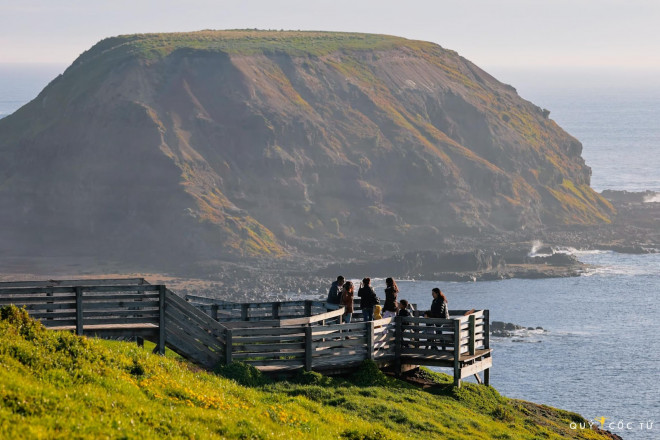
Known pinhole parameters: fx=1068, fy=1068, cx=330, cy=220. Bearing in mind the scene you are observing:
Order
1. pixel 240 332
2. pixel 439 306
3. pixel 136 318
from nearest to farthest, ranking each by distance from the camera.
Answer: pixel 240 332
pixel 136 318
pixel 439 306

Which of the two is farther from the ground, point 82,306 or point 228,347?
point 82,306

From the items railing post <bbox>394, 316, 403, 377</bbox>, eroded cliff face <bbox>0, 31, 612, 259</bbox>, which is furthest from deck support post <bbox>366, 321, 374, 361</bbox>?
eroded cliff face <bbox>0, 31, 612, 259</bbox>

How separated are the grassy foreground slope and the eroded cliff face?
424 ft

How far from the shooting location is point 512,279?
146m

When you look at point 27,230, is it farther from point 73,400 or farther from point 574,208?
point 73,400

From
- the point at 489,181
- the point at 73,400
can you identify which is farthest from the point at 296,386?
the point at 489,181

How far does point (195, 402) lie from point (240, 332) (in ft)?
19.5

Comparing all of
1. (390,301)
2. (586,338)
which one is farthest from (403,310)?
(586,338)

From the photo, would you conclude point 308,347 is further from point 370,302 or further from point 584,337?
point 584,337

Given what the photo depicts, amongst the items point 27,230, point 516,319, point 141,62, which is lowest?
point 516,319

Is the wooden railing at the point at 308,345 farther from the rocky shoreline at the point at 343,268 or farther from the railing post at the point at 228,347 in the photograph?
the rocky shoreline at the point at 343,268

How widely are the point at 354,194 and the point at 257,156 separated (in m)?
17.8

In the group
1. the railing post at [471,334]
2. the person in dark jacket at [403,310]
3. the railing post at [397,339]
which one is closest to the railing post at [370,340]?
the railing post at [397,339]

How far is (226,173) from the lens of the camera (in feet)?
589
